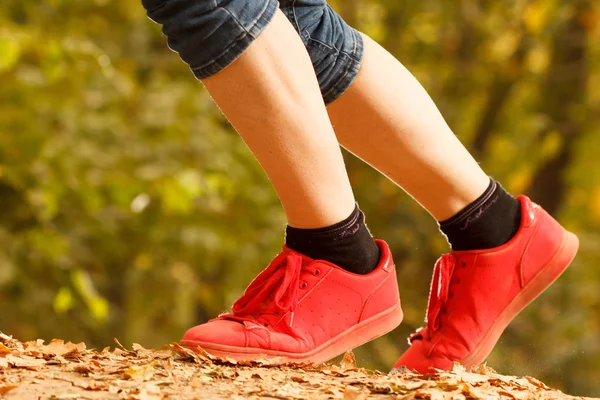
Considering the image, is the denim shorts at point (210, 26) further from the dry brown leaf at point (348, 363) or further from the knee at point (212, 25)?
the dry brown leaf at point (348, 363)

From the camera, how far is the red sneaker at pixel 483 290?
2.37 meters

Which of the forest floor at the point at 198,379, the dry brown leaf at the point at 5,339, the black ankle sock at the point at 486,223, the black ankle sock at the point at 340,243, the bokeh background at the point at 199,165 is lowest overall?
the forest floor at the point at 198,379

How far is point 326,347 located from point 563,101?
20.7ft

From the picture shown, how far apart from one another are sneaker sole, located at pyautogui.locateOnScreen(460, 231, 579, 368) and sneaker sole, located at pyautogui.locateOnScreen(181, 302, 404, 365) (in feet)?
0.80

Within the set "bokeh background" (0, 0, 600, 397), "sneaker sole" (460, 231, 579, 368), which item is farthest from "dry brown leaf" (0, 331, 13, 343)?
"bokeh background" (0, 0, 600, 397)

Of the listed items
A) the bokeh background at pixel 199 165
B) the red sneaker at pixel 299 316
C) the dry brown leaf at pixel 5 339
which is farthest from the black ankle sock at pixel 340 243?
the bokeh background at pixel 199 165

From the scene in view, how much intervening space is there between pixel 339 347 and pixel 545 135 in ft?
19.8

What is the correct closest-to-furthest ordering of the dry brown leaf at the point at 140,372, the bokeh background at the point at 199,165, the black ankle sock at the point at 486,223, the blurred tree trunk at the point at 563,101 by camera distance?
the dry brown leaf at the point at 140,372
the black ankle sock at the point at 486,223
the bokeh background at the point at 199,165
the blurred tree trunk at the point at 563,101

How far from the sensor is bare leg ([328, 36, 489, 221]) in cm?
232

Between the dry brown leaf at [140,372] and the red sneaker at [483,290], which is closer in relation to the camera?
the dry brown leaf at [140,372]

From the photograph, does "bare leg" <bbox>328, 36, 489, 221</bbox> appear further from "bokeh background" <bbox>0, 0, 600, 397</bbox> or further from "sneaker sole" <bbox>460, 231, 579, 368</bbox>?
"bokeh background" <bbox>0, 0, 600, 397</bbox>

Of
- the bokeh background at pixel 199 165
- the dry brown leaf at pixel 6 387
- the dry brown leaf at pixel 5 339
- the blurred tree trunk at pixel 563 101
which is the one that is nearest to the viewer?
the dry brown leaf at pixel 6 387

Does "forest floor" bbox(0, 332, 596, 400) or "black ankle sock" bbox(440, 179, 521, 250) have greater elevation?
"black ankle sock" bbox(440, 179, 521, 250)

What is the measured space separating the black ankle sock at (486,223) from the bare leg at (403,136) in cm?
3
